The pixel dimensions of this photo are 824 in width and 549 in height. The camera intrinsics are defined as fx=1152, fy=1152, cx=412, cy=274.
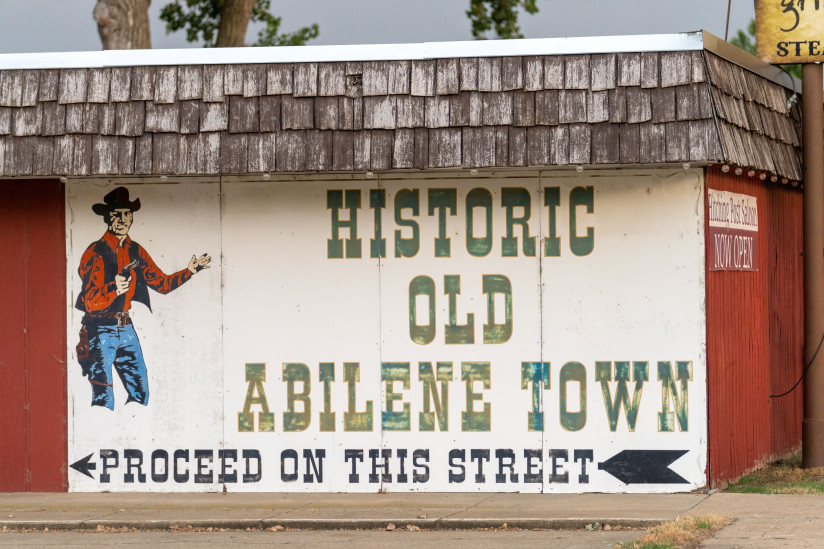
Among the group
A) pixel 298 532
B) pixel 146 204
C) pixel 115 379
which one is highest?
pixel 146 204

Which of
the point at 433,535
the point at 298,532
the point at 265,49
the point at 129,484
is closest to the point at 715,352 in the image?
the point at 433,535

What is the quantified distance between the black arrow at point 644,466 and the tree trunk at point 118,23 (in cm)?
1275

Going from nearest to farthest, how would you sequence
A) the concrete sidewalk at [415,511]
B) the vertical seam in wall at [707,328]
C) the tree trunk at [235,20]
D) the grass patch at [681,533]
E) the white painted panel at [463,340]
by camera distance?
1. the grass patch at [681,533]
2. the concrete sidewalk at [415,511]
3. the vertical seam in wall at [707,328]
4. the white painted panel at [463,340]
5. the tree trunk at [235,20]

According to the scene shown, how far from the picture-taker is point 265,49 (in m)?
9.95

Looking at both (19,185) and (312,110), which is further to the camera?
(19,185)

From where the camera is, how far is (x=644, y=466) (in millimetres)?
10016

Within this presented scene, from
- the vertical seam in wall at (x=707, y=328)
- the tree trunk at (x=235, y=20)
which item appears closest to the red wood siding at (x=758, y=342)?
the vertical seam in wall at (x=707, y=328)

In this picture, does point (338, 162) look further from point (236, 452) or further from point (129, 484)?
point (129, 484)

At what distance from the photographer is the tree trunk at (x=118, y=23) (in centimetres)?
1956

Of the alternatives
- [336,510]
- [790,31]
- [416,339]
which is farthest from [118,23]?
[336,510]

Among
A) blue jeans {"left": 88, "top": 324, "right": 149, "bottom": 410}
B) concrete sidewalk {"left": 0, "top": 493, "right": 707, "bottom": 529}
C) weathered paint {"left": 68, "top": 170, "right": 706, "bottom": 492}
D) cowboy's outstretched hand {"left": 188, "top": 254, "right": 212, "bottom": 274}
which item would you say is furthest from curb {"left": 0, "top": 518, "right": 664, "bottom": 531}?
cowboy's outstretched hand {"left": 188, "top": 254, "right": 212, "bottom": 274}

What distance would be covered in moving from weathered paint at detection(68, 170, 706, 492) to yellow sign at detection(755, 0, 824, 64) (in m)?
1.97

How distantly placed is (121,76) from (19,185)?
1.60 m

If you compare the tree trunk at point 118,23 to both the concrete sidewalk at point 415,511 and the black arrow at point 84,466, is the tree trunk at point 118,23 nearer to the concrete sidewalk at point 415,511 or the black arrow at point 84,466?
the black arrow at point 84,466
